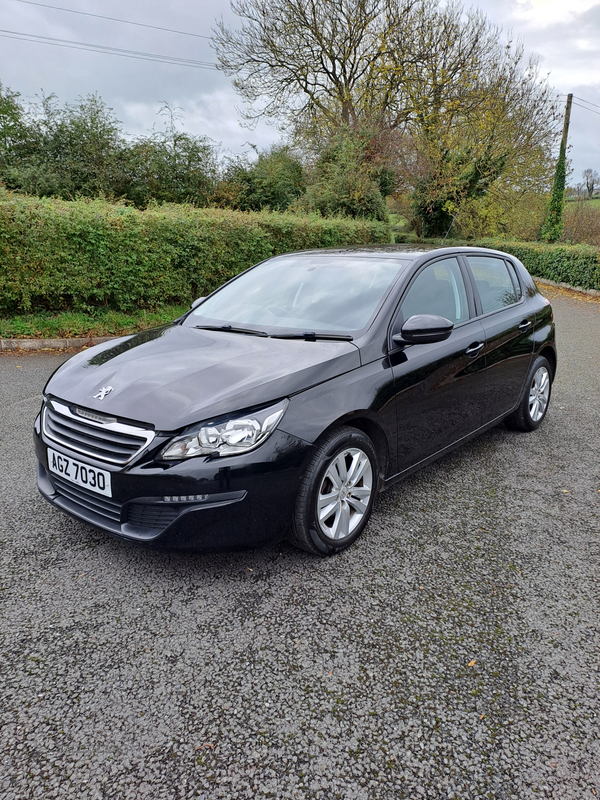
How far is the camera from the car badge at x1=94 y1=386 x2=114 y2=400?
270 cm

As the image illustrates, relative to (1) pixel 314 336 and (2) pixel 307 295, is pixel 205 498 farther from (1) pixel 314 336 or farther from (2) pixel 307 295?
(2) pixel 307 295

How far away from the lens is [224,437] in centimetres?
247

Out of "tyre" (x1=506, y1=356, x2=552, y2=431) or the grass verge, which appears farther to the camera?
the grass verge

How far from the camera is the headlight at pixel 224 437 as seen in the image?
7.98 feet

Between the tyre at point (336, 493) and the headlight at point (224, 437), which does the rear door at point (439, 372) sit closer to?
the tyre at point (336, 493)

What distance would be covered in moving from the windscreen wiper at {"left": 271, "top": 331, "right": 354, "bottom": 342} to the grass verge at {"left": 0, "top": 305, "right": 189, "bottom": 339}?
6.14m

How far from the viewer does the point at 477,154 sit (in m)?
23.3

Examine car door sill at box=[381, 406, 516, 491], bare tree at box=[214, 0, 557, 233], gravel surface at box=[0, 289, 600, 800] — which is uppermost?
bare tree at box=[214, 0, 557, 233]

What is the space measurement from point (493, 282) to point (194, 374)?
2.68 metres

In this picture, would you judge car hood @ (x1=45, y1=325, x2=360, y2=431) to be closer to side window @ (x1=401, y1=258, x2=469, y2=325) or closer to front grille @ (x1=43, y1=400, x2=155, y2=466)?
front grille @ (x1=43, y1=400, x2=155, y2=466)

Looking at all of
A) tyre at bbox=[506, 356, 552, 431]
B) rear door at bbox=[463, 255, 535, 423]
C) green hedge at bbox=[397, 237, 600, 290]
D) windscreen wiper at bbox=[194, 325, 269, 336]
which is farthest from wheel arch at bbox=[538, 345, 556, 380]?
green hedge at bbox=[397, 237, 600, 290]

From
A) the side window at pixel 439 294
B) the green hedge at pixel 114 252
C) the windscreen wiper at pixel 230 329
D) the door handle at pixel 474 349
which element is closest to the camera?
the windscreen wiper at pixel 230 329

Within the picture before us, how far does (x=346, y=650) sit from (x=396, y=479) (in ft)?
4.04

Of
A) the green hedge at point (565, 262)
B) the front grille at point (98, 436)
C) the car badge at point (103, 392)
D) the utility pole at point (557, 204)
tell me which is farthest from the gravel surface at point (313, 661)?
the utility pole at point (557, 204)
